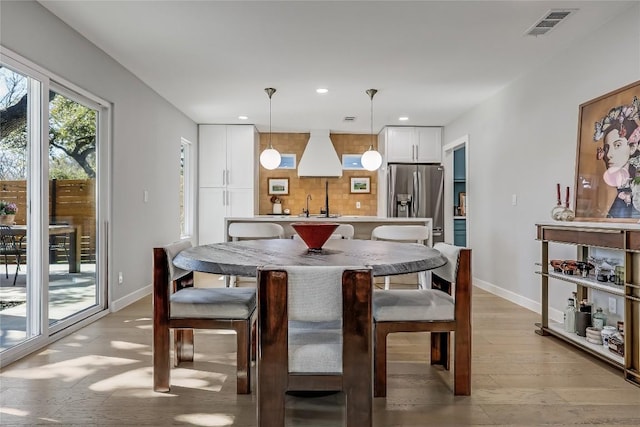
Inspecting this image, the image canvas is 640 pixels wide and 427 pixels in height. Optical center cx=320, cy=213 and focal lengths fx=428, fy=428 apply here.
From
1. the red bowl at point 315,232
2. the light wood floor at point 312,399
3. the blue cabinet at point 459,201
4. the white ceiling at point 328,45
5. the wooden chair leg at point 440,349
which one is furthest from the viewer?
the blue cabinet at point 459,201

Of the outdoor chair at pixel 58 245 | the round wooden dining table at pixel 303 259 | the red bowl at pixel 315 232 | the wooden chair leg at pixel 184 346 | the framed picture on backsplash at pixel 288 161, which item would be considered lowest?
the wooden chair leg at pixel 184 346

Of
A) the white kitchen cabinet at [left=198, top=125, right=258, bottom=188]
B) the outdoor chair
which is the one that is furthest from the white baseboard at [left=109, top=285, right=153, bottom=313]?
the white kitchen cabinet at [left=198, top=125, right=258, bottom=188]

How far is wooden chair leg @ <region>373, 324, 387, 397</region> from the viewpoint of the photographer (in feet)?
6.83

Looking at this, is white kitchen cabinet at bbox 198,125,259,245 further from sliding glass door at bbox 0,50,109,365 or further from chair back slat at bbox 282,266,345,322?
chair back slat at bbox 282,266,345,322

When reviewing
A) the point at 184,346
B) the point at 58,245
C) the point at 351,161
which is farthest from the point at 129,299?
the point at 351,161

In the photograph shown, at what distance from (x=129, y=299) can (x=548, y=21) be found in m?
4.36

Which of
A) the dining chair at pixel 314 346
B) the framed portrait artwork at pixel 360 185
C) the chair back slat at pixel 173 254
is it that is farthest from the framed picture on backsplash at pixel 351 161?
the dining chair at pixel 314 346

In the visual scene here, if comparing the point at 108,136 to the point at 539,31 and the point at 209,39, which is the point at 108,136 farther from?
the point at 539,31

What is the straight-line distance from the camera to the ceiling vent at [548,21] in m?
2.93

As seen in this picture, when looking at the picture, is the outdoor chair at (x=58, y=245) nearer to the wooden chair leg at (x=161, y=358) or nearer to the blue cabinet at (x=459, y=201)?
the wooden chair leg at (x=161, y=358)

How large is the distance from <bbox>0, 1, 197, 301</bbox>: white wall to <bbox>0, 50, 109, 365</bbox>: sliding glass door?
0.42 ft

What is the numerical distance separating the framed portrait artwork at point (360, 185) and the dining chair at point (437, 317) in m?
5.37

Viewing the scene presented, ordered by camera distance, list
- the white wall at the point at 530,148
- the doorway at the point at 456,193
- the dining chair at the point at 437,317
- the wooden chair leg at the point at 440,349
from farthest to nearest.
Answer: the doorway at the point at 456,193 → the white wall at the point at 530,148 → the wooden chair leg at the point at 440,349 → the dining chair at the point at 437,317

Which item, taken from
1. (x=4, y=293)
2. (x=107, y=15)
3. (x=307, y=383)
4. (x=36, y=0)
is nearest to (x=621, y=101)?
(x=307, y=383)
